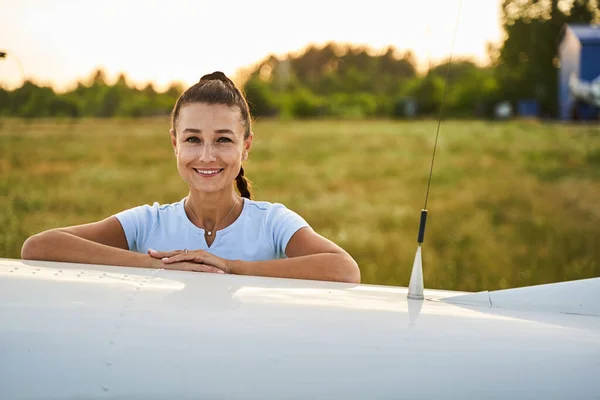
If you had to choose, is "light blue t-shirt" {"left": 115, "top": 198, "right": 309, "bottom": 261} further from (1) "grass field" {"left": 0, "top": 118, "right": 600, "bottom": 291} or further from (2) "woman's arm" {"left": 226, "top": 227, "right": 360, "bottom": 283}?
(1) "grass field" {"left": 0, "top": 118, "right": 600, "bottom": 291}

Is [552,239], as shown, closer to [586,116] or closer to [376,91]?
[586,116]

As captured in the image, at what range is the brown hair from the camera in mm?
2398

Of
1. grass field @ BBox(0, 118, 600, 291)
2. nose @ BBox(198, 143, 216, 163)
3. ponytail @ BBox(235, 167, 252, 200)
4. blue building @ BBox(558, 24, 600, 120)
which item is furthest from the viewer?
blue building @ BBox(558, 24, 600, 120)

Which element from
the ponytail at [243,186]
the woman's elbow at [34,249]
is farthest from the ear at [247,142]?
the woman's elbow at [34,249]

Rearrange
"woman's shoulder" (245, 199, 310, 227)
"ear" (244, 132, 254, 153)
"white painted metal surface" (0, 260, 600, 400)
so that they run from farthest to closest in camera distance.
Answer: "ear" (244, 132, 254, 153) → "woman's shoulder" (245, 199, 310, 227) → "white painted metal surface" (0, 260, 600, 400)

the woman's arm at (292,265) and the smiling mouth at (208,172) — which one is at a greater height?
the smiling mouth at (208,172)

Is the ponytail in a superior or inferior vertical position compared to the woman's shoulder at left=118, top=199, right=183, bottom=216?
superior

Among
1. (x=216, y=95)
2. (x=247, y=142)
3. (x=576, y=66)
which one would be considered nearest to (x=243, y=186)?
(x=247, y=142)

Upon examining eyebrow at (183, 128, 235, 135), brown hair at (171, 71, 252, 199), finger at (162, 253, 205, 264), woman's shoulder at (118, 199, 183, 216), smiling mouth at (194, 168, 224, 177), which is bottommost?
finger at (162, 253, 205, 264)

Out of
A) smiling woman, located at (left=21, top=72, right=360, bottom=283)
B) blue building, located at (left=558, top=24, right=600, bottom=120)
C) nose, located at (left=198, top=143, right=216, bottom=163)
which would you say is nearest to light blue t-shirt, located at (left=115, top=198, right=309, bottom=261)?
smiling woman, located at (left=21, top=72, right=360, bottom=283)

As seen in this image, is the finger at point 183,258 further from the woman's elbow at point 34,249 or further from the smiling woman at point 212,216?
the woman's elbow at point 34,249

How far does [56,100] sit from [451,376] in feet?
22.5

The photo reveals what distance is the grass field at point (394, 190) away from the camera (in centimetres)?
807

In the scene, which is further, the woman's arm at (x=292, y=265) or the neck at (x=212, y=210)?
the neck at (x=212, y=210)
